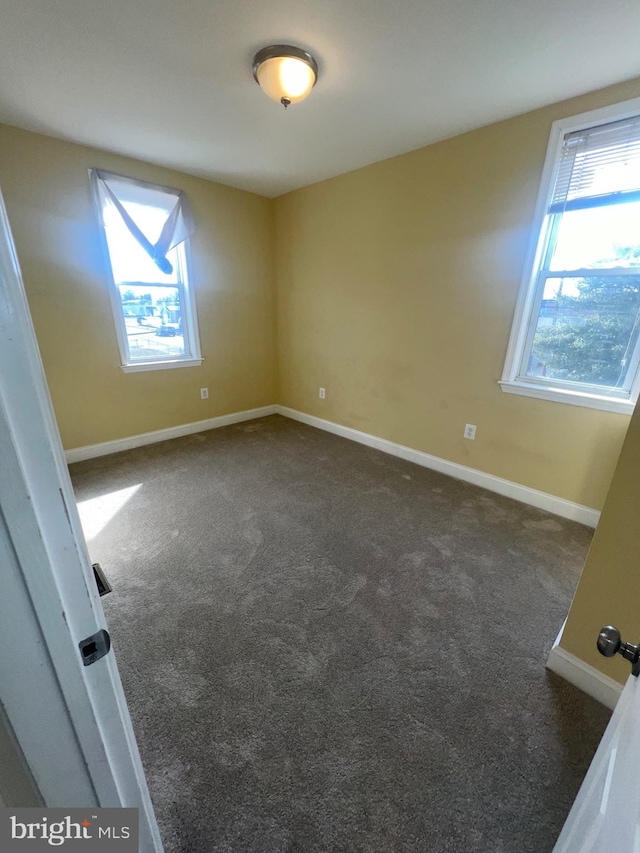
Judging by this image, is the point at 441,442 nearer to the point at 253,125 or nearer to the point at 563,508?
the point at 563,508

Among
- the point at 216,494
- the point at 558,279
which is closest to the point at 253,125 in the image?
the point at 558,279

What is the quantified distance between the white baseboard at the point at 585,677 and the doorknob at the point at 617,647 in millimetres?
968

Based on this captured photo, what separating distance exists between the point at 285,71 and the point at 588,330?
7.11 feet

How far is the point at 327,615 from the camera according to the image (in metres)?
1.59

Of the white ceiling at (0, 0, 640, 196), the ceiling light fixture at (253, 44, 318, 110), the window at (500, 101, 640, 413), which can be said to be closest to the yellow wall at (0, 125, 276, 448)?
the white ceiling at (0, 0, 640, 196)

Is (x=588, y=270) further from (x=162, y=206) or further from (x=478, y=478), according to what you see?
(x=162, y=206)

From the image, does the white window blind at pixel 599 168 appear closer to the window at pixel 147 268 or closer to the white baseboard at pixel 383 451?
the white baseboard at pixel 383 451

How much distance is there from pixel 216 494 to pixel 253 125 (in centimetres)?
250

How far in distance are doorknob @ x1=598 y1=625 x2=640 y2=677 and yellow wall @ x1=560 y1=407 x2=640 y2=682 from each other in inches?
27.2

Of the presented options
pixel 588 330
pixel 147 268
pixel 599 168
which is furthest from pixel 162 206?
pixel 588 330

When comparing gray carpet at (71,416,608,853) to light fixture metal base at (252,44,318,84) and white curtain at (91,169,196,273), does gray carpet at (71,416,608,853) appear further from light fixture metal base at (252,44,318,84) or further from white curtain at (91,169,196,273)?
light fixture metal base at (252,44,318,84)

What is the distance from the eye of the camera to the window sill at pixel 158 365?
317 cm

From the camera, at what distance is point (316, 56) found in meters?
1.66

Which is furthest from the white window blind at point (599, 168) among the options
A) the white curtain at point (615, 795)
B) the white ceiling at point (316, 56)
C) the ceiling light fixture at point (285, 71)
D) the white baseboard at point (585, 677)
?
the white curtain at point (615, 795)
